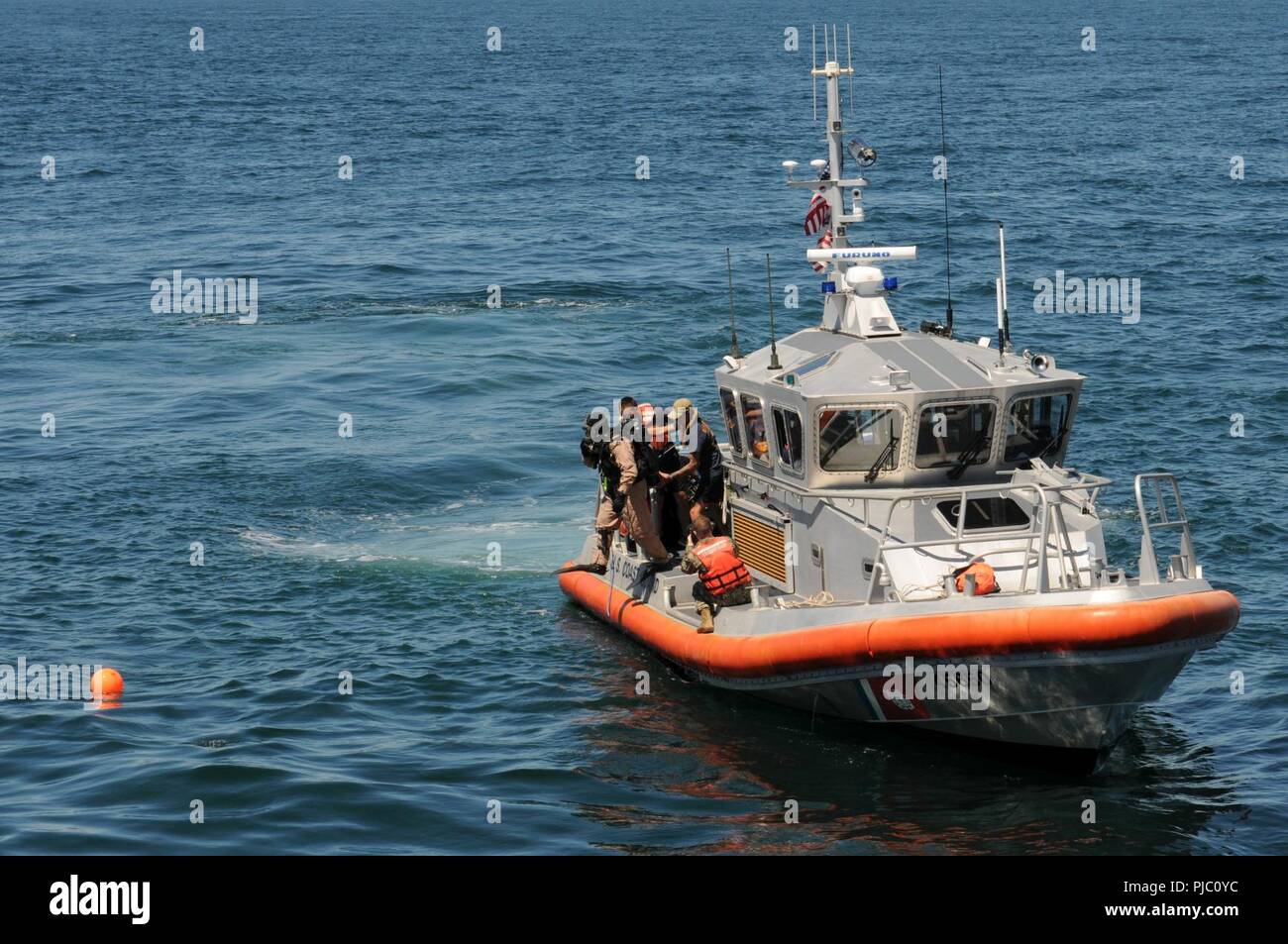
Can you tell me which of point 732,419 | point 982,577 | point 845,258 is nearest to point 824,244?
point 845,258

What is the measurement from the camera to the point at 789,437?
683 inches

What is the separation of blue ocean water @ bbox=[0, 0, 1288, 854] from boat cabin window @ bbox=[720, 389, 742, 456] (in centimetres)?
A: 253

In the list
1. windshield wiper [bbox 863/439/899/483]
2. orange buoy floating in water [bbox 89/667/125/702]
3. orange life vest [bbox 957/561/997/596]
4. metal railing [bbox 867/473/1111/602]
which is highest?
windshield wiper [bbox 863/439/899/483]

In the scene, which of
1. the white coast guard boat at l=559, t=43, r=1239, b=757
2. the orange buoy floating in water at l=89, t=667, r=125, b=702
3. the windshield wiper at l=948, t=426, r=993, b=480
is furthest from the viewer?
the orange buoy floating in water at l=89, t=667, r=125, b=702

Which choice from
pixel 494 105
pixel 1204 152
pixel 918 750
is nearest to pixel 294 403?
pixel 918 750

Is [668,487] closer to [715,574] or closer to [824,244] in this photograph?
[715,574]

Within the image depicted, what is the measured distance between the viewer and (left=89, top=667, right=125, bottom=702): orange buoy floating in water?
17531 millimetres

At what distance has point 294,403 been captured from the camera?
97.8 ft

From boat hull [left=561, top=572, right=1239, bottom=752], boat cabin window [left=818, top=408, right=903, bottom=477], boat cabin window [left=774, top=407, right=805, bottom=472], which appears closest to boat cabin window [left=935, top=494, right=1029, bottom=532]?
boat cabin window [left=818, top=408, right=903, bottom=477]

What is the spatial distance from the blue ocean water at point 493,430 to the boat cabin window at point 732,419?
8.30 feet

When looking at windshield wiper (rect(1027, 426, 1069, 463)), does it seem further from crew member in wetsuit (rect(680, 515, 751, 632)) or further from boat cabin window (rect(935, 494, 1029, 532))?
crew member in wetsuit (rect(680, 515, 751, 632))

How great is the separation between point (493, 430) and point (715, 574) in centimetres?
1130

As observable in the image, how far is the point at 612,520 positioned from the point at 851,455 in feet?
13.1

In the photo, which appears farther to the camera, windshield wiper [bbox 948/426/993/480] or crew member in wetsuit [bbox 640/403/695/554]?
crew member in wetsuit [bbox 640/403/695/554]
